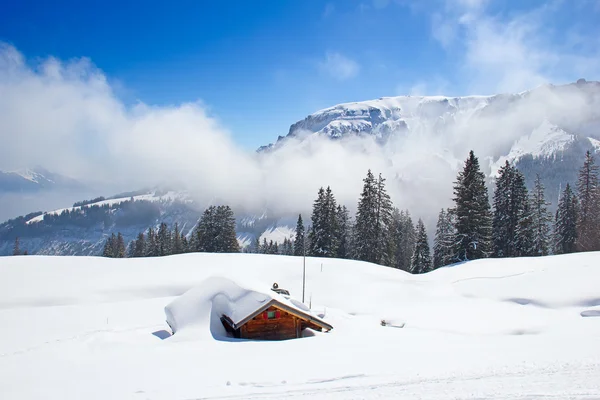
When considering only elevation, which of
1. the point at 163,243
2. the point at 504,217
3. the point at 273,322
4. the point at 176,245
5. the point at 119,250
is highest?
the point at 504,217

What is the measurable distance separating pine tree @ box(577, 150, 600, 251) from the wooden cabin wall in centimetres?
4112

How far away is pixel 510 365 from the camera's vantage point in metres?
11.4

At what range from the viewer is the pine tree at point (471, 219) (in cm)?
3631

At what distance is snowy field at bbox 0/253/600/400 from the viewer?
10.0 metres

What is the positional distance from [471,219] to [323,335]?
25.6m

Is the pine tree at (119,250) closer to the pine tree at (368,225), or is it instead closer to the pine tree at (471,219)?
the pine tree at (368,225)

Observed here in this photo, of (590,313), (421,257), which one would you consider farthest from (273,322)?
(421,257)

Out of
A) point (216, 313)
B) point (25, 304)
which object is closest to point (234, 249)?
point (25, 304)

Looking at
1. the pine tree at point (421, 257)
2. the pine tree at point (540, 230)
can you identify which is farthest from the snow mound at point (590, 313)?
the pine tree at point (421, 257)

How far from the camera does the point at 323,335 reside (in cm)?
1747

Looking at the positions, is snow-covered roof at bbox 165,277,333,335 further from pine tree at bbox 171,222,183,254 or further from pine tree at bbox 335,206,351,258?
pine tree at bbox 171,222,183,254

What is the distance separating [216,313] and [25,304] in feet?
50.5

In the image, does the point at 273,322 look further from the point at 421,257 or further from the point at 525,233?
the point at 421,257

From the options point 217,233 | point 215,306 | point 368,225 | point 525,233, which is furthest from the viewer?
point 217,233
